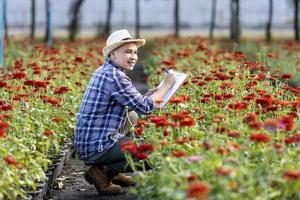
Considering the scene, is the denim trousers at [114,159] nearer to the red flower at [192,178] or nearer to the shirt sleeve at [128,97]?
the shirt sleeve at [128,97]

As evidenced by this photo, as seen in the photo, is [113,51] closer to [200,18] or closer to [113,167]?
[113,167]

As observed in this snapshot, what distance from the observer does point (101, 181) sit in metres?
6.54

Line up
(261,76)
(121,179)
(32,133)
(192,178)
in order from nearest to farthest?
(192,178), (32,133), (121,179), (261,76)

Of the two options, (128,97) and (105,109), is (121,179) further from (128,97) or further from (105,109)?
(128,97)

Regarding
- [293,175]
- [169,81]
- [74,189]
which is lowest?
[74,189]

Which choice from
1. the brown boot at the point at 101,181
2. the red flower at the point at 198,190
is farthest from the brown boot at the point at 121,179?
the red flower at the point at 198,190

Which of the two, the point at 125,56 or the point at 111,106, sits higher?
the point at 125,56

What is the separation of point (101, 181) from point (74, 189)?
21.9 inches

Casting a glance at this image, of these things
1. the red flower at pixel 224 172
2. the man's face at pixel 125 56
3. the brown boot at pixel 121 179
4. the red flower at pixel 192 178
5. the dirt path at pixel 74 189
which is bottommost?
the dirt path at pixel 74 189

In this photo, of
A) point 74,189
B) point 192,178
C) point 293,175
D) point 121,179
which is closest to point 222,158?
point 192,178

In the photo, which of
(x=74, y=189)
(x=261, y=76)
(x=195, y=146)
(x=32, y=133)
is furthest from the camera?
(x=261, y=76)

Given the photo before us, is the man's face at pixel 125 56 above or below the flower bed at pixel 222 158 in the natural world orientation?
above

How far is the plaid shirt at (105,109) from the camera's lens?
20.5ft

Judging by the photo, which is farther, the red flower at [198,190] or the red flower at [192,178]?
the red flower at [192,178]
